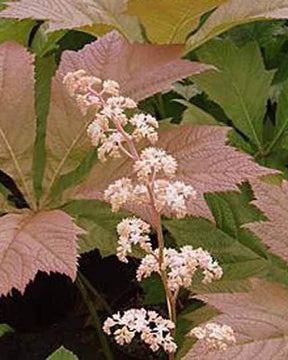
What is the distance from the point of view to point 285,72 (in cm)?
168

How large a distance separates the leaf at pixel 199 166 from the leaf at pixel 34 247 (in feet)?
0.30

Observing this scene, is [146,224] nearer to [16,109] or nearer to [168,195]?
[168,195]

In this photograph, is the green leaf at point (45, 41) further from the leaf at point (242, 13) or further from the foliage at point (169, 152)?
the leaf at point (242, 13)

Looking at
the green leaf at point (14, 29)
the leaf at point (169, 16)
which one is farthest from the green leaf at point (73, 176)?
the green leaf at point (14, 29)

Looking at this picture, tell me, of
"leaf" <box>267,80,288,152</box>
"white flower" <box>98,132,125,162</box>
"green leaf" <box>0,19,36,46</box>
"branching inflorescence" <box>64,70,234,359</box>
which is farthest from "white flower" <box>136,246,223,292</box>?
"green leaf" <box>0,19,36,46</box>

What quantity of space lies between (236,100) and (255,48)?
0.33 ft

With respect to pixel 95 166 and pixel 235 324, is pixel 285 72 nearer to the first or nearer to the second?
pixel 95 166

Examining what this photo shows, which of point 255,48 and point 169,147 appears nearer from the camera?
point 169,147

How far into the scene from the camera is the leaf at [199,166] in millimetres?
1121

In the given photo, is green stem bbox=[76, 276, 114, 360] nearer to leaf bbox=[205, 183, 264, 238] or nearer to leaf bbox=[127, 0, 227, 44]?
leaf bbox=[205, 183, 264, 238]

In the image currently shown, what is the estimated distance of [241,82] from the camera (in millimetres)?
1538

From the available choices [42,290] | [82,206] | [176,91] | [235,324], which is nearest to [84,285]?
[42,290]

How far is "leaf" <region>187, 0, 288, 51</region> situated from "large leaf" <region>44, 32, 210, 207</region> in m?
0.11

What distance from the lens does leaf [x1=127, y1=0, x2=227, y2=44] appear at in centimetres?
130
